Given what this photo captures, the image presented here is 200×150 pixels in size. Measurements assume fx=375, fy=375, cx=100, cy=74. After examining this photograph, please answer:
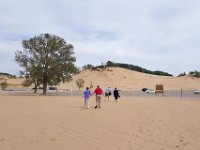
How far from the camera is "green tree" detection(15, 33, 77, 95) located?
5772cm

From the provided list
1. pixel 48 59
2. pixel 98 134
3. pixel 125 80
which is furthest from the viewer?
pixel 125 80

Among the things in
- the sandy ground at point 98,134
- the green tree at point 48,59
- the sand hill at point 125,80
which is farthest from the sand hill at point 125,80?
the sandy ground at point 98,134

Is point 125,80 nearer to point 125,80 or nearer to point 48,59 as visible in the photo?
point 125,80

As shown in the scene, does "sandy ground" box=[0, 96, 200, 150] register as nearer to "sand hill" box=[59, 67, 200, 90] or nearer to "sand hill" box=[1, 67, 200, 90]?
"sand hill" box=[59, 67, 200, 90]

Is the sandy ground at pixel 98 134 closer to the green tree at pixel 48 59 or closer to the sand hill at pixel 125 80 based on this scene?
the green tree at pixel 48 59

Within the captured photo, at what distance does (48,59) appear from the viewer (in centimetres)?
5753

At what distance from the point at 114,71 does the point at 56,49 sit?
8381 cm

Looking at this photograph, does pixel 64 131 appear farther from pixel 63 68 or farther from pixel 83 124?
pixel 63 68

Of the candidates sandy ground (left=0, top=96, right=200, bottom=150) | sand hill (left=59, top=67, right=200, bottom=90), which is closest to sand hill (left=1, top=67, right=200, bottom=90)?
sand hill (left=59, top=67, right=200, bottom=90)

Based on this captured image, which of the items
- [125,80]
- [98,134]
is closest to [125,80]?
[125,80]

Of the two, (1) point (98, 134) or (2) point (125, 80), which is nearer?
(1) point (98, 134)

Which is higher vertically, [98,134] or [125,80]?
[125,80]

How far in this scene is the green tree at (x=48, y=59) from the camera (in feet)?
189

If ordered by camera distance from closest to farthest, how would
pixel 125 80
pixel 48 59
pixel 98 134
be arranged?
pixel 98 134
pixel 48 59
pixel 125 80
